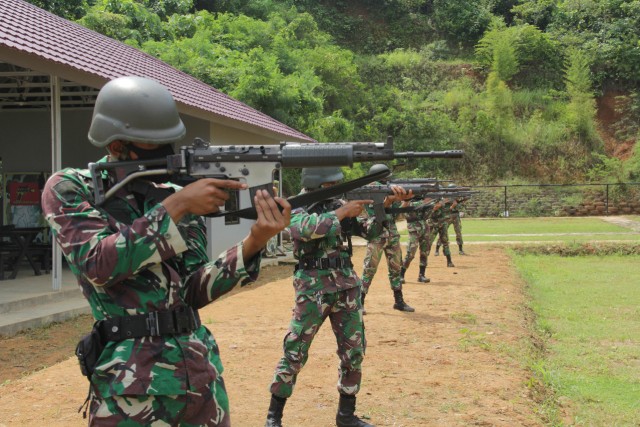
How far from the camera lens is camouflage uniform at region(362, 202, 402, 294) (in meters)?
10.3

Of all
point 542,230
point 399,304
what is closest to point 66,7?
point 542,230

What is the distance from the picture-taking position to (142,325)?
8.28 ft

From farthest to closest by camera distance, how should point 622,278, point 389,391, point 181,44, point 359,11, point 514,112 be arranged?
point 359,11
point 514,112
point 181,44
point 622,278
point 389,391

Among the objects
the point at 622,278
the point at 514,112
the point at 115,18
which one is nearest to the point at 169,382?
the point at 622,278

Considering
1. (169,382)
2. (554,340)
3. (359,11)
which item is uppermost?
(359,11)

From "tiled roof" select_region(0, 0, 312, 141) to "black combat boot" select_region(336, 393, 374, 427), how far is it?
6095 millimetres

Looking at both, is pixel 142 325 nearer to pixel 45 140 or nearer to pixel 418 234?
pixel 418 234

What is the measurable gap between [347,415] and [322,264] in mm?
1134

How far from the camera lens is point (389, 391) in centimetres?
621

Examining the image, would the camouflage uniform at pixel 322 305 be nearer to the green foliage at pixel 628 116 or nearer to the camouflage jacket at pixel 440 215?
the camouflage jacket at pixel 440 215

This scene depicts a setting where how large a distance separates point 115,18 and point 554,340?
2129cm

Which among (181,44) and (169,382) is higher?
(181,44)

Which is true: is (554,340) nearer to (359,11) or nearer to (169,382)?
(169,382)

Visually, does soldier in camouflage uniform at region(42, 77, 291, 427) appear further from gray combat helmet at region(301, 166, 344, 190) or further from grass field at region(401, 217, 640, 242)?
grass field at region(401, 217, 640, 242)
